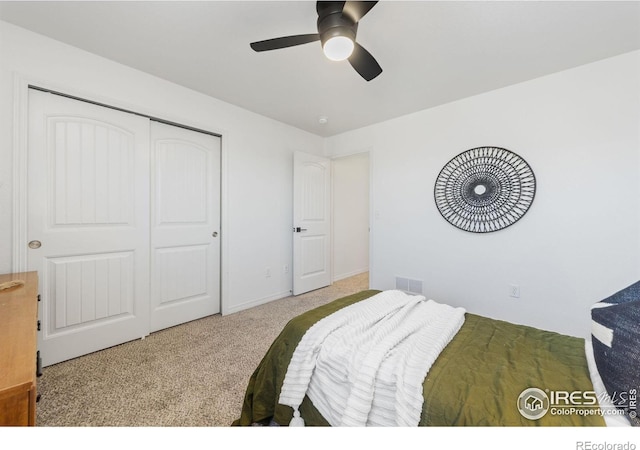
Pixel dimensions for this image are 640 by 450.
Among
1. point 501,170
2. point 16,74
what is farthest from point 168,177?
point 501,170

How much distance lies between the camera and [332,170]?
4.12 m

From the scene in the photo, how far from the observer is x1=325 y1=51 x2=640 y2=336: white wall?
2.06 metres

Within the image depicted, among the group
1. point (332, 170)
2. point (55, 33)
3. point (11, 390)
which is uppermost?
point (55, 33)

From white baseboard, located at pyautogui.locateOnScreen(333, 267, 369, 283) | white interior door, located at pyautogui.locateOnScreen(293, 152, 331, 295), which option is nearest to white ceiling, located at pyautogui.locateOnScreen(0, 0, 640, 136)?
white interior door, located at pyautogui.locateOnScreen(293, 152, 331, 295)

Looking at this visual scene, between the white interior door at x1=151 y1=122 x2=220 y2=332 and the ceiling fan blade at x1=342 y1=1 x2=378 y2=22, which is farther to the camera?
the white interior door at x1=151 y1=122 x2=220 y2=332

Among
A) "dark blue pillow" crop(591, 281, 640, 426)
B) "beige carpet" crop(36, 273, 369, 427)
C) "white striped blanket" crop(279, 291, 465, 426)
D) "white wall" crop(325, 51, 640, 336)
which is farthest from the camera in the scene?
"white wall" crop(325, 51, 640, 336)

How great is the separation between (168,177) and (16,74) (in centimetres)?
109

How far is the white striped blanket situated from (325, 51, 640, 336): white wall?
59.0 inches

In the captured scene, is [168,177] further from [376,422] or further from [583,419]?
[583,419]

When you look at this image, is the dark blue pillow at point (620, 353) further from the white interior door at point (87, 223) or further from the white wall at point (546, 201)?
the white interior door at point (87, 223)

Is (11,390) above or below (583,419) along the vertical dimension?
above

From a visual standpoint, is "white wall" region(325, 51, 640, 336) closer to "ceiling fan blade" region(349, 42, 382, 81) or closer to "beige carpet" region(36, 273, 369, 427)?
"ceiling fan blade" region(349, 42, 382, 81)

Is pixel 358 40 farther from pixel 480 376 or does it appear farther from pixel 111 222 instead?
pixel 111 222

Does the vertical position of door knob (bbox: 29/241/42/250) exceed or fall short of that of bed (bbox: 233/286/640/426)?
it exceeds it
